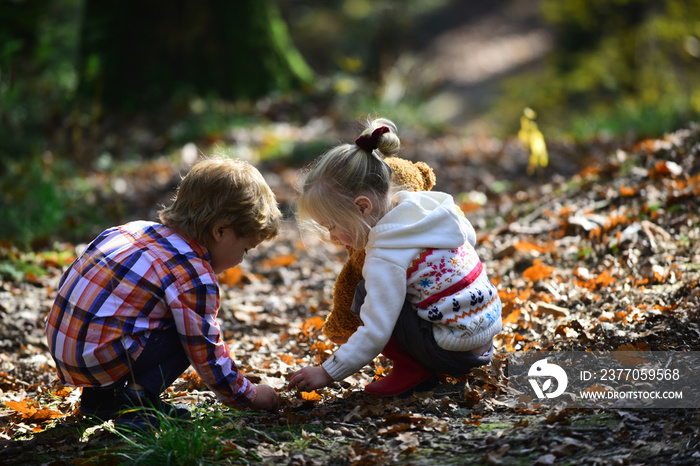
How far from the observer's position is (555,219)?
16.2ft

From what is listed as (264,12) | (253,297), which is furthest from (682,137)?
(264,12)

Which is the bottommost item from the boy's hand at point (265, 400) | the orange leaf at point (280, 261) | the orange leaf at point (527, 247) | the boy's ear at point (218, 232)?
the boy's hand at point (265, 400)

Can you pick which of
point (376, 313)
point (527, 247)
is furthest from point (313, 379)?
point (527, 247)

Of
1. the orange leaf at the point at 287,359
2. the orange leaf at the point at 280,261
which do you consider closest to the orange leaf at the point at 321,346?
the orange leaf at the point at 287,359

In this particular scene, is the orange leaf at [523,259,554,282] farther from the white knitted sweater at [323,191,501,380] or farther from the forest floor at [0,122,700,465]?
the white knitted sweater at [323,191,501,380]

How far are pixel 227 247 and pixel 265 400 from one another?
27.0 inches

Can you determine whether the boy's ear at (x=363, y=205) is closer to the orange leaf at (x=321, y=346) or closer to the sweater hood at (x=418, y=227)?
the sweater hood at (x=418, y=227)

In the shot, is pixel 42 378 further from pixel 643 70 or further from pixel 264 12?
pixel 643 70

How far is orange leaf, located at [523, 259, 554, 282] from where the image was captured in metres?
4.01

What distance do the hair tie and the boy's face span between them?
24.6 inches

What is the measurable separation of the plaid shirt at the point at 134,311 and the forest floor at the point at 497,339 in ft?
0.84

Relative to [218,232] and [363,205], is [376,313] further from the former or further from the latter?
[218,232]

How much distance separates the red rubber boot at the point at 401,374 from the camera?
2.83 m

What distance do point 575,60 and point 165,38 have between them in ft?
26.9
